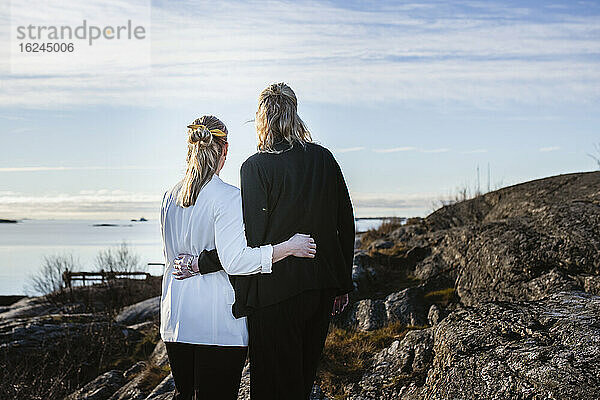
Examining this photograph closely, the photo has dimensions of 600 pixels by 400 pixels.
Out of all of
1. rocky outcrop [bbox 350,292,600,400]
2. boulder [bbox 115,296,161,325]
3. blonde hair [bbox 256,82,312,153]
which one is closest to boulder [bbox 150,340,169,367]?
rocky outcrop [bbox 350,292,600,400]

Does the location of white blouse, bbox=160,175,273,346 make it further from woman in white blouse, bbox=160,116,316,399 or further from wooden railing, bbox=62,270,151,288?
wooden railing, bbox=62,270,151,288

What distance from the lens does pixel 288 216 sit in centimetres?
421

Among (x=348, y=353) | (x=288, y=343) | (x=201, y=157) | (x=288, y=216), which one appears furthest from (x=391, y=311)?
(x=201, y=157)

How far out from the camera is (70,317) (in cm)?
1312

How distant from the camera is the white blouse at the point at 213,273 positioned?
4055mm

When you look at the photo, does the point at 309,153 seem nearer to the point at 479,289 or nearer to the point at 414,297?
the point at 479,289

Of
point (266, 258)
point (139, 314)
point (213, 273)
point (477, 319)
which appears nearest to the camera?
point (266, 258)

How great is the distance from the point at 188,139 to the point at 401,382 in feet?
10.7

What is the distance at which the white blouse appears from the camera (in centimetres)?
405

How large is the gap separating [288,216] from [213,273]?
2.02 feet

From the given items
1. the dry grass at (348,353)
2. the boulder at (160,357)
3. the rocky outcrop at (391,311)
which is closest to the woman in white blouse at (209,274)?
the dry grass at (348,353)

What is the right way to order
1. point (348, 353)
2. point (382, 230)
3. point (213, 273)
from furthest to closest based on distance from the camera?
1. point (382, 230)
2. point (348, 353)
3. point (213, 273)

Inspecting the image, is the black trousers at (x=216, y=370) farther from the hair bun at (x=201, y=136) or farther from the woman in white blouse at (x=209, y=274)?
the hair bun at (x=201, y=136)

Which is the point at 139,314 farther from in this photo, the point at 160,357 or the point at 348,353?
the point at 348,353
